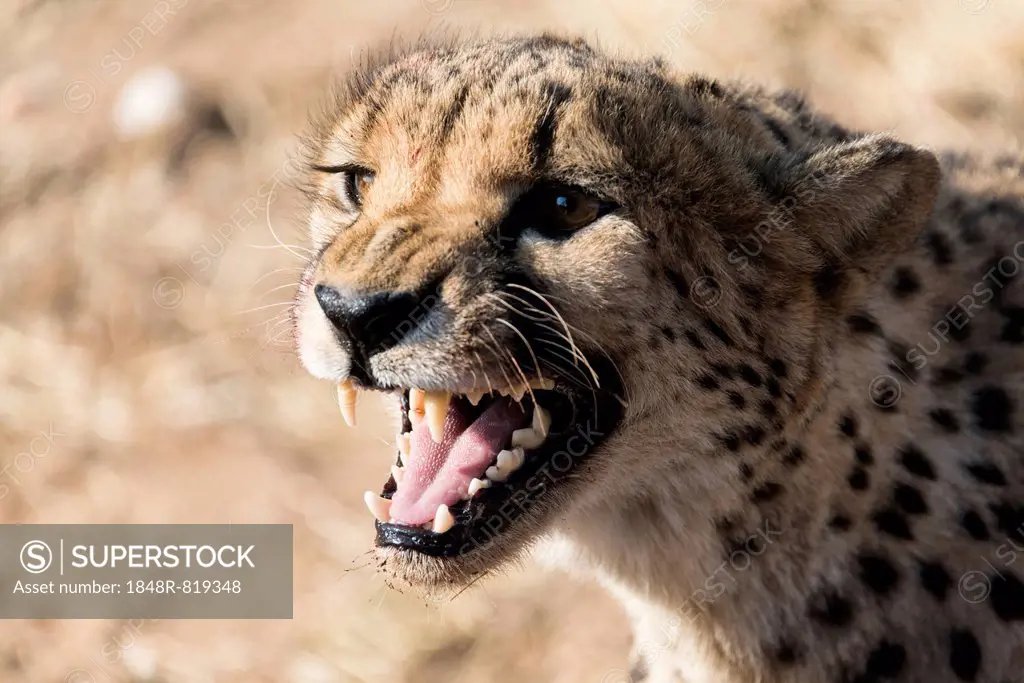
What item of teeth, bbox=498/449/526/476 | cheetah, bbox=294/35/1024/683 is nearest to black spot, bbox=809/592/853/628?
cheetah, bbox=294/35/1024/683

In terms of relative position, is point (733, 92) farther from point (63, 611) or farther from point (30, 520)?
point (30, 520)

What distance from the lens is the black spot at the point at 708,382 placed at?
1858mm

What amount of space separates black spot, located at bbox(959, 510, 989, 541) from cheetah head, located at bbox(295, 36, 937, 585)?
16.0 inches

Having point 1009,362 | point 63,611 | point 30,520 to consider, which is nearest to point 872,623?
point 1009,362

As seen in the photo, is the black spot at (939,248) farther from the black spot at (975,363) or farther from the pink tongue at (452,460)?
the pink tongue at (452,460)

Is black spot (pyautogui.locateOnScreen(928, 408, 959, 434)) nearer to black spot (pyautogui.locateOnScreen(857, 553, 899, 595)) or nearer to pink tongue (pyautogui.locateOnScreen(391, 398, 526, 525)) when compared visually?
black spot (pyautogui.locateOnScreen(857, 553, 899, 595))

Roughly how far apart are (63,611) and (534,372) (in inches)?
94.9

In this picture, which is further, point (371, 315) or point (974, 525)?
point (974, 525)

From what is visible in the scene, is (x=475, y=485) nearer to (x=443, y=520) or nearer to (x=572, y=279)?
(x=443, y=520)

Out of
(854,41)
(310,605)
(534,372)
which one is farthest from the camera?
(854,41)

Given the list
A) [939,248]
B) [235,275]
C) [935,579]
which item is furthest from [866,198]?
[235,275]

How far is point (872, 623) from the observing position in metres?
2.01

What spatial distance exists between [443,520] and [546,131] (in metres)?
0.62

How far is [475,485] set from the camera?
6.09 feet
